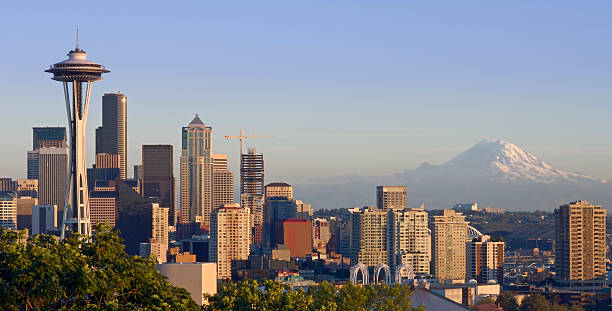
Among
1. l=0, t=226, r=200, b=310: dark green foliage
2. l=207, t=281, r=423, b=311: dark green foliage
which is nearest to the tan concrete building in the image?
l=207, t=281, r=423, b=311: dark green foliage

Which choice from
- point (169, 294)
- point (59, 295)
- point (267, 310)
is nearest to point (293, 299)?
point (267, 310)

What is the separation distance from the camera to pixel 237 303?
7462 centimetres

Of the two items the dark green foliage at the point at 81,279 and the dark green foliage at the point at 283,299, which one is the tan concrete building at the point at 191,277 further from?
the dark green foliage at the point at 81,279

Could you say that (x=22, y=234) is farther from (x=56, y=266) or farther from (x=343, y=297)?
(x=343, y=297)

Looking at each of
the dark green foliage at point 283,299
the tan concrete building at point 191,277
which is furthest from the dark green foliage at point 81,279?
the tan concrete building at point 191,277

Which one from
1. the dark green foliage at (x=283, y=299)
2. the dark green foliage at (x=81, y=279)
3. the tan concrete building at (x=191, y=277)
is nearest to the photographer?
the dark green foliage at (x=81, y=279)

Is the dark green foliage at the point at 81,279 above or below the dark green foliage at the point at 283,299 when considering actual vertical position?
above

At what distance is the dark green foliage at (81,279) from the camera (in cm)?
5509

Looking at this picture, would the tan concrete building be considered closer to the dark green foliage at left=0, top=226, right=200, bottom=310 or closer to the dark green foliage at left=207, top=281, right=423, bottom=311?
the dark green foliage at left=207, top=281, right=423, bottom=311

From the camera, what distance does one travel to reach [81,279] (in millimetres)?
55750

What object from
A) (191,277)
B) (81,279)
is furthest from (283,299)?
(191,277)

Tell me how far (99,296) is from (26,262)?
3.60m

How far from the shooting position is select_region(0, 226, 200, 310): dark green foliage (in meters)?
55.1

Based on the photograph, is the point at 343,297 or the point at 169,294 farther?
the point at 343,297
